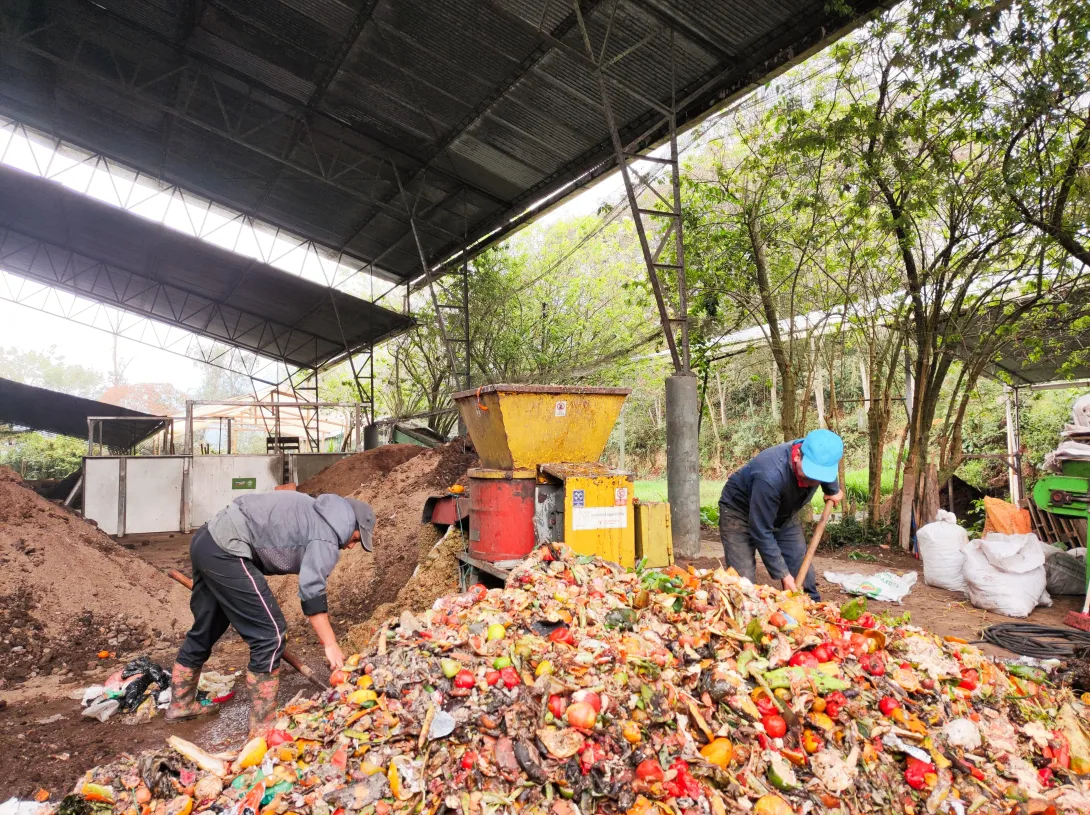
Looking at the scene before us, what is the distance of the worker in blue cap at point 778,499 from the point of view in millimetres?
4414

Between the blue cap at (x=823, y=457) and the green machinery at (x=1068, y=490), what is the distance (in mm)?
3289

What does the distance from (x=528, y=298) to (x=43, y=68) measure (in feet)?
35.9

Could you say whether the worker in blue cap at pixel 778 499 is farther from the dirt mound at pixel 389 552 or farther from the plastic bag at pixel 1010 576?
the dirt mound at pixel 389 552

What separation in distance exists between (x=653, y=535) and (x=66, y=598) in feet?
18.3

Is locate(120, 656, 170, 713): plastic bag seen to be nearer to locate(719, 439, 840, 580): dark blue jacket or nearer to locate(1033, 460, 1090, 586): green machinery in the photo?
locate(719, 439, 840, 580): dark blue jacket

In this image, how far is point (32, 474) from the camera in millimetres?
26141

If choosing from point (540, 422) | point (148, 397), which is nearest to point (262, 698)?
point (540, 422)

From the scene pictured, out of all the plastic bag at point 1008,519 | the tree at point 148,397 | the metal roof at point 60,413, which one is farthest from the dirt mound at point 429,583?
the tree at point 148,397

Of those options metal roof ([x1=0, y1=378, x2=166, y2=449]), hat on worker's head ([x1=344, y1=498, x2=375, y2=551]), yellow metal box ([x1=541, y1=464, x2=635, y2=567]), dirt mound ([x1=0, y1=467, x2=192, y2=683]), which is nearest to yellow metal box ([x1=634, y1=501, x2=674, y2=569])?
yellow metal box ([x1=541, y1=464, x2=635, y2=567])

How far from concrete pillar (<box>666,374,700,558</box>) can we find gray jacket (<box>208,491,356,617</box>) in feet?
17.2

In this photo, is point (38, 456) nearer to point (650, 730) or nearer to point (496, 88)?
point (496, 88)

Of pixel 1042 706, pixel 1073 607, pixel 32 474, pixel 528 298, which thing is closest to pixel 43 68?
pixel 528 298

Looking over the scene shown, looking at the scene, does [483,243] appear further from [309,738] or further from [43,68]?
[309,738]

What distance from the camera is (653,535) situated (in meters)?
5.50
